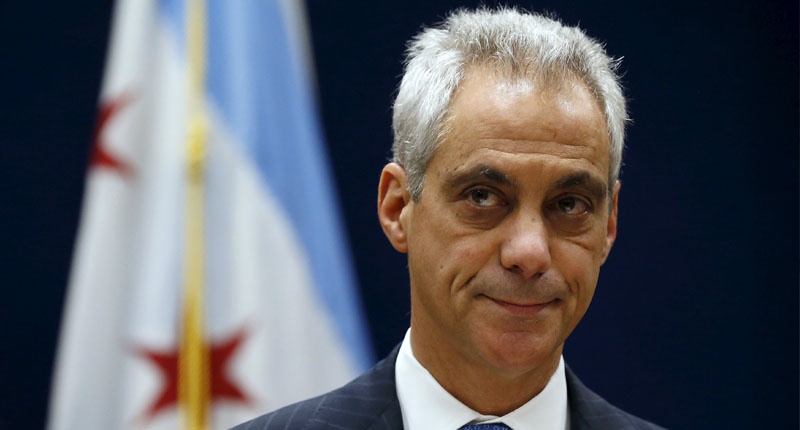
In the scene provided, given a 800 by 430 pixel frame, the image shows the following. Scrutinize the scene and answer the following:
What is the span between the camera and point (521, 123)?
5.09 feet

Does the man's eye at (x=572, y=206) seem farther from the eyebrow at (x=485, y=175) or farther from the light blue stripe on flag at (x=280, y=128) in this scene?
the light blue stripe on flag at (x=280, y=128)

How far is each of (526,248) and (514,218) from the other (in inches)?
2.3

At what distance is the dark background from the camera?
3.92 metres

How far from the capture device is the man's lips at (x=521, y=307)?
155cm

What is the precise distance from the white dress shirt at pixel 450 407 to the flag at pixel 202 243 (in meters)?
1.33

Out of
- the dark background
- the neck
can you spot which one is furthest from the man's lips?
the dark background

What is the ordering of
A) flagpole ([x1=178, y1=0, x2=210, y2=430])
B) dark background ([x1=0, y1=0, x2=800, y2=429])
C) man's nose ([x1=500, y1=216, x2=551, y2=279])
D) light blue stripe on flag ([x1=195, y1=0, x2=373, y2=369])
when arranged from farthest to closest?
dark background ([x1=0, y1=0, x2=800, y2=429])
light blue stripe on flag ([x1=195, y1=0, x2=373, y2=369])
flagpole ([x1=178, y1=0, x2=210, y2=430])
man's nose ([x1=500, y1=216, x2=551, y2=279])

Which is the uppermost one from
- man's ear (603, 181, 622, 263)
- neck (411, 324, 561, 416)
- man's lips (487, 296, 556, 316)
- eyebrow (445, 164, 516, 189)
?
eyebrow (445, 164, 516, 189)

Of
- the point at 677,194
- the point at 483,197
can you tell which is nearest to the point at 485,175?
the point at 483,197

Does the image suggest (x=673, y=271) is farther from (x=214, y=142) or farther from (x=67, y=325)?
(x=67, y=325)

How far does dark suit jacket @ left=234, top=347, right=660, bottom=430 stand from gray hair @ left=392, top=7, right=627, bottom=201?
36 cm

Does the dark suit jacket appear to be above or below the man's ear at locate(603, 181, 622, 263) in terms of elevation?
below

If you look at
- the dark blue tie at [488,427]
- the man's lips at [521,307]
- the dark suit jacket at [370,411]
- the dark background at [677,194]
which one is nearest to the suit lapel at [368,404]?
the dark suit jacket at [370,411]

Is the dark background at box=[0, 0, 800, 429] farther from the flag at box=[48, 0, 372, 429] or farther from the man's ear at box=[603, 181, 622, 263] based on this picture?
the man's ear at box=[603, 181, 622, 263]
